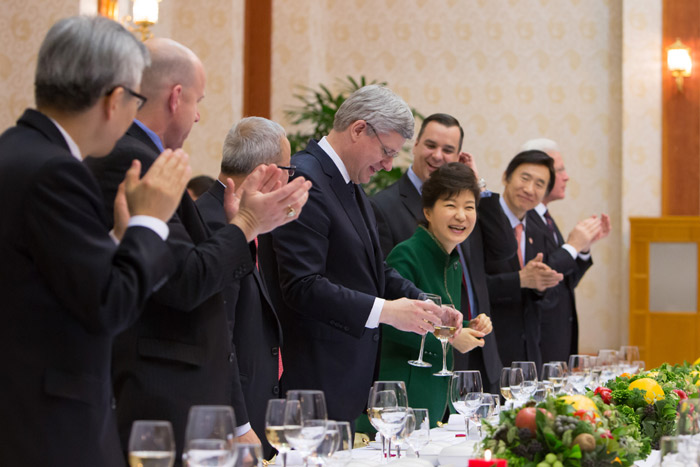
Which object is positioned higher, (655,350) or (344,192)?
(344,192)

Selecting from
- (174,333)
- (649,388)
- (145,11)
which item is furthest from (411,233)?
(145,11)

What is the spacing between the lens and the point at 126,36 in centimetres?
174

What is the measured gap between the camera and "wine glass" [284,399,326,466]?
1.68 metres

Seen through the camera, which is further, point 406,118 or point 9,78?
point 9,78

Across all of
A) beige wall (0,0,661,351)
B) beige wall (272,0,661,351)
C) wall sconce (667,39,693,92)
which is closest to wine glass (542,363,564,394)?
beige wall (0,0,661,351)

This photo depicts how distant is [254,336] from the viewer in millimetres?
2742

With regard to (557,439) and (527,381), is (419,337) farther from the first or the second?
(557,439)

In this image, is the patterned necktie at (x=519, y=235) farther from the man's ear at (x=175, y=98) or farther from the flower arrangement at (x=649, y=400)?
the man's ear at (x=175, y=98)

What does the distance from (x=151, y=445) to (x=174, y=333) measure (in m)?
0.61

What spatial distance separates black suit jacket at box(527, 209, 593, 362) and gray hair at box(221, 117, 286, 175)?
7.37 feet

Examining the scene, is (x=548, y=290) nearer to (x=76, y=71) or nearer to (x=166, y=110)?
(x=166, y=110)

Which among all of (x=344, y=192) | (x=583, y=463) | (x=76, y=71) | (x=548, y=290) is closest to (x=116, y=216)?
(x=76, y=71)

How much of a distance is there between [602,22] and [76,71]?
26.4 feet

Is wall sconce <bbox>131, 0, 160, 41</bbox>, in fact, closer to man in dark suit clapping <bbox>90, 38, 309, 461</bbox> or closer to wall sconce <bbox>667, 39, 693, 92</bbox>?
man in dark suit clapping <bbox>90, 38, 309, 461</bbox>
